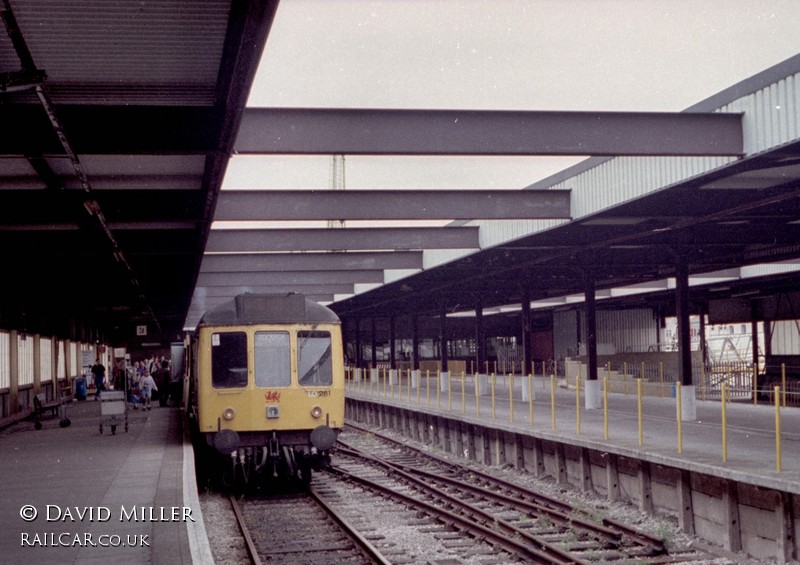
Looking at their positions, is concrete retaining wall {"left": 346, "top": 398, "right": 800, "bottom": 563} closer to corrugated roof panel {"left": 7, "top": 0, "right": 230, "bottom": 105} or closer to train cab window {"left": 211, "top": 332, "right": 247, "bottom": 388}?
train cab window {"left": 211, "top": 332, "right": 247, "bottom": 388}

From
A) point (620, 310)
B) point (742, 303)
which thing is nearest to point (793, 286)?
point (742, 303)

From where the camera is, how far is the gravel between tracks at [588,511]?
1006cm

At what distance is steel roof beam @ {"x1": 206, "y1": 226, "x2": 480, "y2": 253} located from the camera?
65.6 feet

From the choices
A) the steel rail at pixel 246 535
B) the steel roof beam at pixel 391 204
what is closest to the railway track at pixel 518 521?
Result: the steel rail at pixel 246 535

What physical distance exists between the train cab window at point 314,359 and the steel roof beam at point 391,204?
265 cm

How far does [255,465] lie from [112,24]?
349 inches

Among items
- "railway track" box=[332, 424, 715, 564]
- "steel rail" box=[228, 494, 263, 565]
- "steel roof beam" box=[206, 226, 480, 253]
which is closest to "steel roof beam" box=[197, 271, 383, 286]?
"steel roof beam" box=[206, 226, 480, 253]

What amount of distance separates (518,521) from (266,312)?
16.5 feet

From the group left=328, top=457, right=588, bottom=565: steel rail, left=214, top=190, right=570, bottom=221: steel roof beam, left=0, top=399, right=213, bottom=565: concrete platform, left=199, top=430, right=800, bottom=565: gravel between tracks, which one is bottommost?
left=199, top=430, right=800, bottom=565: gravel between tracks

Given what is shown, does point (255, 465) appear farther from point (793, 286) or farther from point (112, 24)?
point (793, 286)

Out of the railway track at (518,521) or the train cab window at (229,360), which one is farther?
the train cab window at (229,360)

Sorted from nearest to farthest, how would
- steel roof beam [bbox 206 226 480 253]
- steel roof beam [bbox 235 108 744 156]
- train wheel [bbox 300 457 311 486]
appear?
steel roof beam [bbox 235 108 744 156] → train wheel [bbox 300 457 311 486] → steel roof beam [bbox 206 226 480 253]

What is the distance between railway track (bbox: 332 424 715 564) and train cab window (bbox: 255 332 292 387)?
8.09 ft

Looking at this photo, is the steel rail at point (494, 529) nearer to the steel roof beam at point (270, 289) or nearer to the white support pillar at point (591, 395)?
the white support pillar at point (591, 395)
